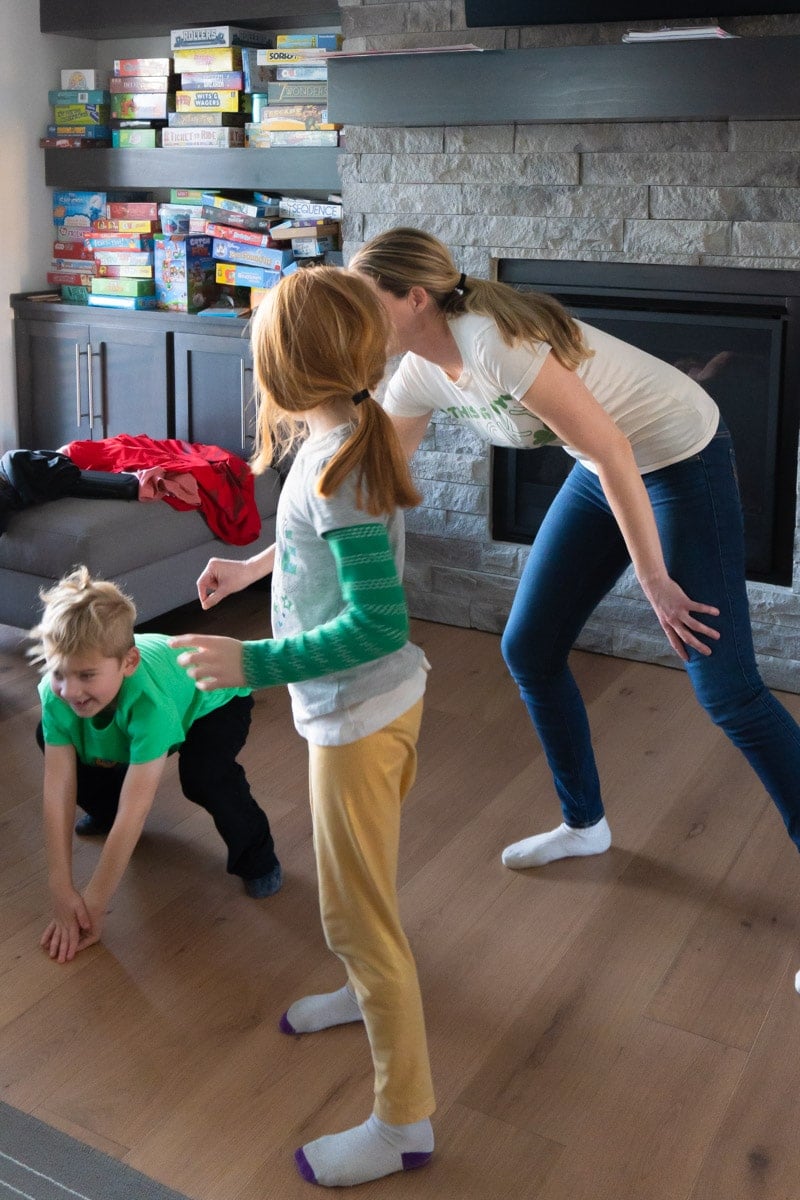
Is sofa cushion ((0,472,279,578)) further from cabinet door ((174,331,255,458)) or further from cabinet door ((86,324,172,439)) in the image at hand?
cabinet door ((86,324,172,439))

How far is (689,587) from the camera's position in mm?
1920

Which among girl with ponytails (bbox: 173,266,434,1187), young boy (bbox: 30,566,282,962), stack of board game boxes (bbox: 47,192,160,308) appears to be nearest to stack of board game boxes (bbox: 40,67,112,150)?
stack of board game boxes (bbox: 47,192,160,308)

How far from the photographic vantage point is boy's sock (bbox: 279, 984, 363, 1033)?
185 centimetres

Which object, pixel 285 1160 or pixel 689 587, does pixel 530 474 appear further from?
pixel 285 1160

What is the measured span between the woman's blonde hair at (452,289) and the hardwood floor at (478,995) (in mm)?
970

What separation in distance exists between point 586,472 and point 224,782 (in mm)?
824

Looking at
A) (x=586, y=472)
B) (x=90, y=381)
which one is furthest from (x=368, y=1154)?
(x=90, y=381)

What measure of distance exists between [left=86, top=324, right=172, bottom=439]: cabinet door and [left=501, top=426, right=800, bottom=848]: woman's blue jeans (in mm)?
2350

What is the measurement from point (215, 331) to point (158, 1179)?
295 cm

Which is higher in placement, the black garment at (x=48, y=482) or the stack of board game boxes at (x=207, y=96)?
the stack of board game boxes at (x=207, y=96)

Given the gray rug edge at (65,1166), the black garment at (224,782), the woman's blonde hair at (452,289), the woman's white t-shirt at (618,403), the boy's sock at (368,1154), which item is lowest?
the gray rug edge at (65,1166)

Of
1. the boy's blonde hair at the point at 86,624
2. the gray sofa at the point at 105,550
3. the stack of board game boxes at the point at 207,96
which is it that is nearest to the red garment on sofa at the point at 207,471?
the gray sofa at the point at 105,550

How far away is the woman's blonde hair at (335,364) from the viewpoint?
136 centimetres

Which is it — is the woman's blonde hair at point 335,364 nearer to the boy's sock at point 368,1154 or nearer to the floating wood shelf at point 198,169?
the boy's sock at point 368,1154
